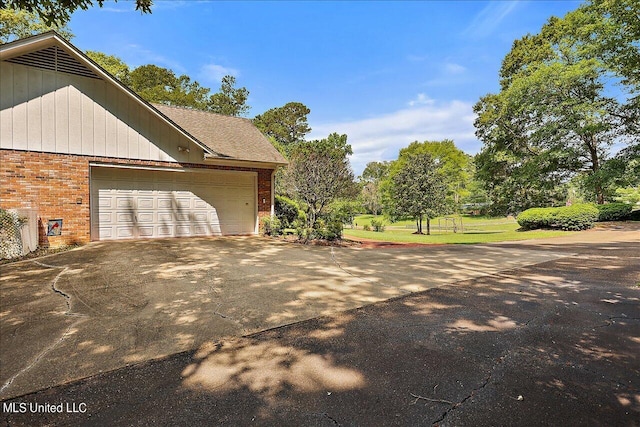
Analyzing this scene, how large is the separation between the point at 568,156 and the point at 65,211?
2688 centimetres

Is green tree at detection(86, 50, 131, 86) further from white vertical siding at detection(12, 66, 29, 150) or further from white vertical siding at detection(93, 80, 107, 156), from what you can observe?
white vertical siding at detection(12, 66, 29, 150)

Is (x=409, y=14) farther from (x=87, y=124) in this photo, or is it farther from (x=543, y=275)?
(x=87, y=124)

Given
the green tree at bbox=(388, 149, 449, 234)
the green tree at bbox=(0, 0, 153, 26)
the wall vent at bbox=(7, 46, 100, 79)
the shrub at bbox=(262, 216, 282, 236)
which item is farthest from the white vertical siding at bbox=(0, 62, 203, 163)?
the green tree at bbox=(388, 149, 449, 234)

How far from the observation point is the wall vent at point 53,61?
8581 millimetres

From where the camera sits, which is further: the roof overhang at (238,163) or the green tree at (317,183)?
the green tree at (317,183)

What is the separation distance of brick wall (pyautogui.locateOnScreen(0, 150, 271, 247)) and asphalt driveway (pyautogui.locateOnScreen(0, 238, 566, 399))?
1.18m

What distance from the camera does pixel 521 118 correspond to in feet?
76.7

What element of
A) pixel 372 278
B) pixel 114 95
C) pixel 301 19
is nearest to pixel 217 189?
pixel 114 95

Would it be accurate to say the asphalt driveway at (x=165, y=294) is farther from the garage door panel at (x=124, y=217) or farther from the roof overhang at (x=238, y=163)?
the roof overhang at (x=238, y=163)

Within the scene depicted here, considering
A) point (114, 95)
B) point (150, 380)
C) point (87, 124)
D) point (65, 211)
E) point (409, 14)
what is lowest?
point (150, 380)

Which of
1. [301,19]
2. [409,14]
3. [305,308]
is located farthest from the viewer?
[301,19]

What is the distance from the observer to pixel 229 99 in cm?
3681

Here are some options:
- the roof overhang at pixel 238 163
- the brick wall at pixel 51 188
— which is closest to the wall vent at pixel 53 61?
the brick wall at pixel 51 188

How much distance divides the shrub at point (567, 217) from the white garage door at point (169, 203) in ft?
51.7
